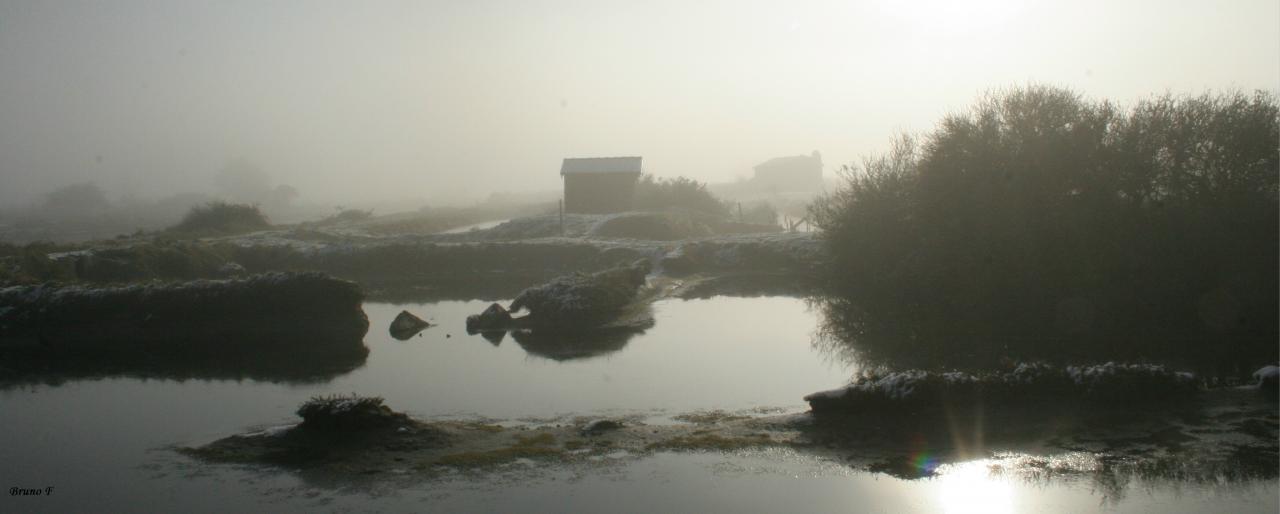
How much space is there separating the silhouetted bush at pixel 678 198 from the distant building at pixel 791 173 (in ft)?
266

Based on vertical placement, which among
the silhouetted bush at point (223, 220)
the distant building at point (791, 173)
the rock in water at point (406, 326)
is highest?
the distant building at point (791, 173)

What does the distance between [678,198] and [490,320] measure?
4568cm

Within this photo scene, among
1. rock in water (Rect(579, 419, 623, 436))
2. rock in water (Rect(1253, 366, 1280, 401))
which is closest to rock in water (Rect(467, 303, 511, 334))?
rock in water (Rect(579, 419, 623, 436))

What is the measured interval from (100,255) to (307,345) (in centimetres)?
1618

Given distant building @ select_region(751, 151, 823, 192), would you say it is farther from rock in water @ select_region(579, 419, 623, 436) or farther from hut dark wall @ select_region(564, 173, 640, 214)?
rock in water @ select_region(579, 419, 623, 436)

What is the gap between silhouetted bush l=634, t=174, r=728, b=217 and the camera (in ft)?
218

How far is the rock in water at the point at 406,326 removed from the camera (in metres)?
21.7

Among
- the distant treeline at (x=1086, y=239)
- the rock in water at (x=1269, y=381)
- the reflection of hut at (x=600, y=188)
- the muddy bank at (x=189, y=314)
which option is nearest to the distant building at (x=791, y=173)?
the reflection of hut at (x=600, y=188)

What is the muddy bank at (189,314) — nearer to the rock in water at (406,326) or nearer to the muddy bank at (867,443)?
the rock in water at (406,326)

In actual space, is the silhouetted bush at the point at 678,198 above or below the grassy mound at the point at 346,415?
above

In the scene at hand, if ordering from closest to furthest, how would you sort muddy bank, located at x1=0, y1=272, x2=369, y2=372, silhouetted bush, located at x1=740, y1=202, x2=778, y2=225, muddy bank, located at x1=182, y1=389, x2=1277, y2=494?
muddy bank, located at x1=182, y1=389, x2=1277, y2=494
muddy bank, located at x1=0, y1=272, x2=369, y2=372
silhouetted bush, located at x1=740, y1=202, x2=778, y2=225

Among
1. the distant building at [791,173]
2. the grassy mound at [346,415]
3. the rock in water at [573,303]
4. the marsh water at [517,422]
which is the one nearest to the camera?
the marsh water at [517,422]

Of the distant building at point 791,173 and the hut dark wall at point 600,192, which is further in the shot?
the distant building at point 791,173

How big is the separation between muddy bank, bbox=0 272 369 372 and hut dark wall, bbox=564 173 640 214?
127 feet
